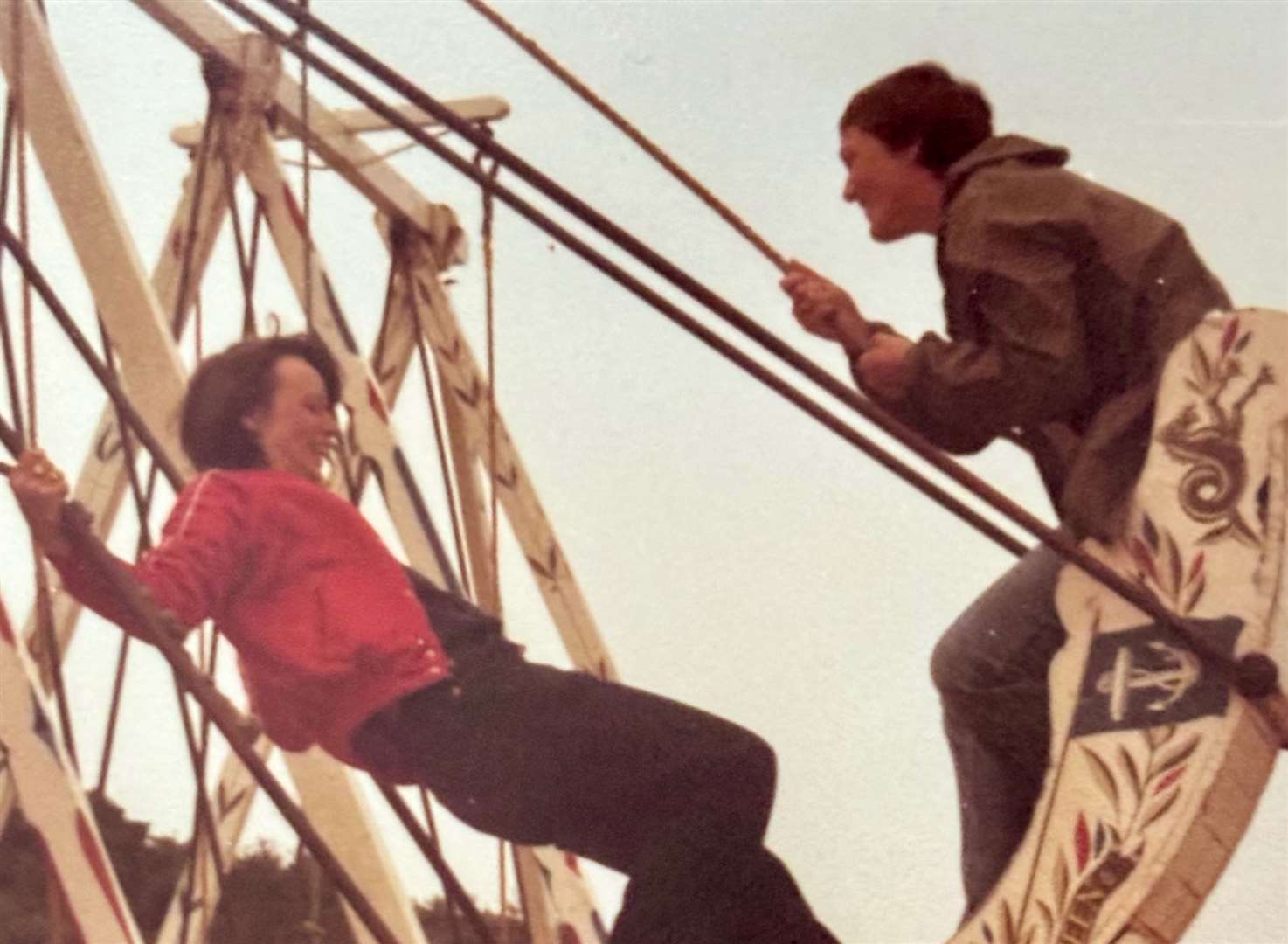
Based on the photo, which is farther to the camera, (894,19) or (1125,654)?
(894,19)

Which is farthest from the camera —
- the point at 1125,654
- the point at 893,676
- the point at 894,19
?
the point at 894,19

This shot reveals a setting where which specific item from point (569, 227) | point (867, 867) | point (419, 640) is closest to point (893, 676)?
point (867, 867)

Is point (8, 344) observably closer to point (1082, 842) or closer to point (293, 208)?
point (293, 208)

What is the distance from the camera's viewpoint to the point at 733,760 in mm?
1463

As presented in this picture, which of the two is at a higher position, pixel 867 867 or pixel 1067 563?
pixel 1067 563

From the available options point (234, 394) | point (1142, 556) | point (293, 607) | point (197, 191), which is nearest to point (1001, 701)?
point (1142, 556)

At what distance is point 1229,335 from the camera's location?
1362mm

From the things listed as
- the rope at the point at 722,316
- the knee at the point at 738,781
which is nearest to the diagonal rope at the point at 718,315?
the rope at the point at 722,316

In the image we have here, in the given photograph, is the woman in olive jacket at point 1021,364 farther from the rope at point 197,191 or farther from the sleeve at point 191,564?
the rope at point 197,191

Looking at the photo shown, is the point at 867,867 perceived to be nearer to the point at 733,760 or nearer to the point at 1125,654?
the point at 733,760

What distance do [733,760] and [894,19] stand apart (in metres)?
0.62

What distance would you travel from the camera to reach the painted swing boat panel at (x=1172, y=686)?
1295mm

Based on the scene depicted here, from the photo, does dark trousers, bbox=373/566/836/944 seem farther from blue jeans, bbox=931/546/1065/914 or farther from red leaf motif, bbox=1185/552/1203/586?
red leaf motif, bbox=1185/552/1203/586

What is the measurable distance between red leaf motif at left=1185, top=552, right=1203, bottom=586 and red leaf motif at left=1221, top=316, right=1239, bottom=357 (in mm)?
131
